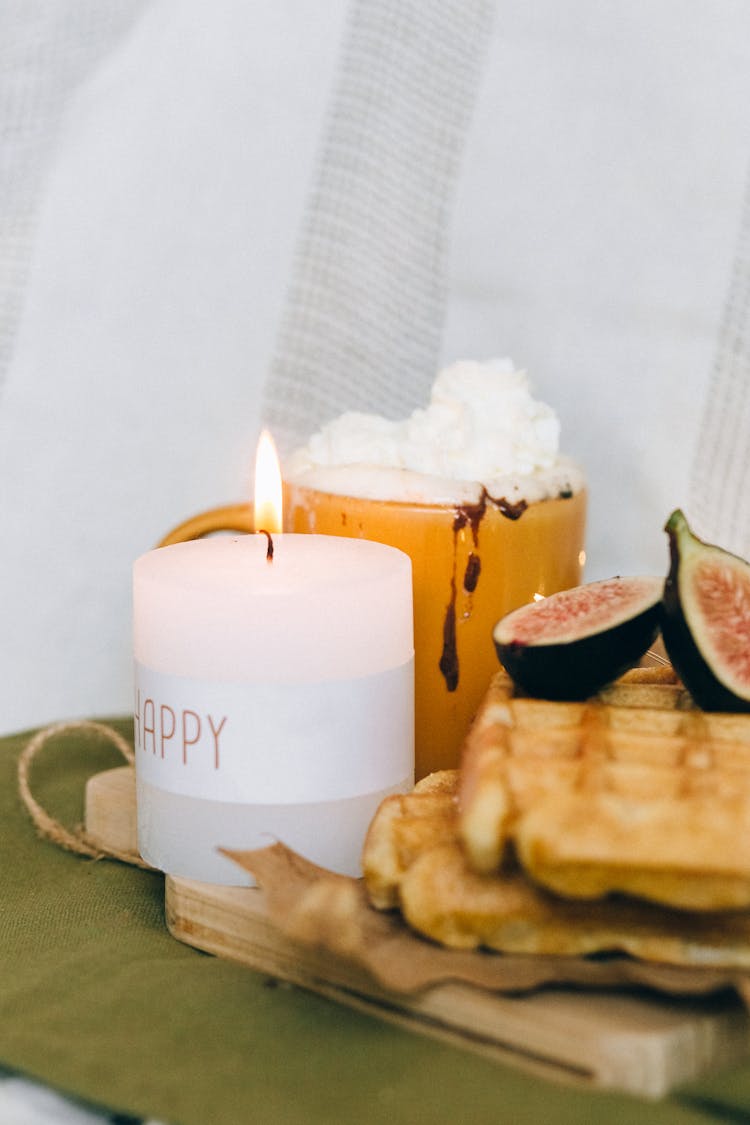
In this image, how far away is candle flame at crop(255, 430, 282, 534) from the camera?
114cm

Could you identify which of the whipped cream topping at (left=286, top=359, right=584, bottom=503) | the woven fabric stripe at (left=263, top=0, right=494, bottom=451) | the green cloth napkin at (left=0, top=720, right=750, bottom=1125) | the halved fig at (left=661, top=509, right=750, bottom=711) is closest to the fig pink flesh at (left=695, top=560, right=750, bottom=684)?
the halved fig at (left=661, top=509, right=750, bottom=711)

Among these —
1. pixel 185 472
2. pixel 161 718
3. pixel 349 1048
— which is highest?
pixel 185 472

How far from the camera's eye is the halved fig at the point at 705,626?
1.01m

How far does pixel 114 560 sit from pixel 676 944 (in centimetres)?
117

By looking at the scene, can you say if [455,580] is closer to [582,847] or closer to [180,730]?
[180,730]

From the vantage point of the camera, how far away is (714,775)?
846 mm

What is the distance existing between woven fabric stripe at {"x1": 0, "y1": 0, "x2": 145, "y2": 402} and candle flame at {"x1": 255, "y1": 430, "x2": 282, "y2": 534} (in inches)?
29.1

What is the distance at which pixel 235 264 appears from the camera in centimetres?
179

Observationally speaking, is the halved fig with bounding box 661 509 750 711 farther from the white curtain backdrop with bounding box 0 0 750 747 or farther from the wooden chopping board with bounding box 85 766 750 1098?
the white curtain backdrop with bounding box 0 0 750 747

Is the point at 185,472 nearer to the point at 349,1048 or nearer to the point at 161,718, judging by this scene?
the point at 161,718

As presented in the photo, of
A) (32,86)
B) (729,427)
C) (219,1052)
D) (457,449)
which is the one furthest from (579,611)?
A: (32,86)

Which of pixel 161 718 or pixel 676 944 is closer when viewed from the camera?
pixel 676 944

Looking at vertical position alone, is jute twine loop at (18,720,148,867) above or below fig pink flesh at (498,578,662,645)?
below

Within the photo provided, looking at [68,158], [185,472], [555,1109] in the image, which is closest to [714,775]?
[555,1109]
